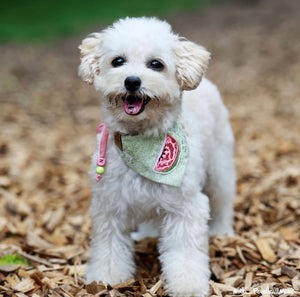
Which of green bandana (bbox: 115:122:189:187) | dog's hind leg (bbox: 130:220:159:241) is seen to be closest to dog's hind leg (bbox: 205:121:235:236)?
dog's hind leg (bbox: 130:220:159:241)

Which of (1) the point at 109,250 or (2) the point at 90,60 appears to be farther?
(1) the point at 109,250

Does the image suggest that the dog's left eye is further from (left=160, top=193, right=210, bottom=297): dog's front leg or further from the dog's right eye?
(left=160, top=193, right=210, bottom=297): dog's front leg

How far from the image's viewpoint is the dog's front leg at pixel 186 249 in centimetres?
325

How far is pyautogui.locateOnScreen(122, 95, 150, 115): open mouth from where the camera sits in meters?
3.13

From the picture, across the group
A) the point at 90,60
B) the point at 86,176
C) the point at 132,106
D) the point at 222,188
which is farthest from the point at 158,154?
the point at 86,176

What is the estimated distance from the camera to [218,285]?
345 centimetres

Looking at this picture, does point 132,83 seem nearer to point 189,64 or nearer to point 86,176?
point 189,64

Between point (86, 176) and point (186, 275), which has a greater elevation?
point (186, 275)

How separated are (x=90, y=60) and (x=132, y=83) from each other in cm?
51

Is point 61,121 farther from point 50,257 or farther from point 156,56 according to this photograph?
point 156,56

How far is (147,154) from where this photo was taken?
335 centimetres

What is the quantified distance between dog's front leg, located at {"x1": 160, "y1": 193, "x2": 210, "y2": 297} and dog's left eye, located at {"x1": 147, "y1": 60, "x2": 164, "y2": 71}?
914mm

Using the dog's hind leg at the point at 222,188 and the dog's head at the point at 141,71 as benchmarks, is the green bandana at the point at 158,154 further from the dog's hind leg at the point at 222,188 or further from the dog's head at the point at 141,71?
the dog's hind leg at the point at 222,188

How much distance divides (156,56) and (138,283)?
5.38ft
